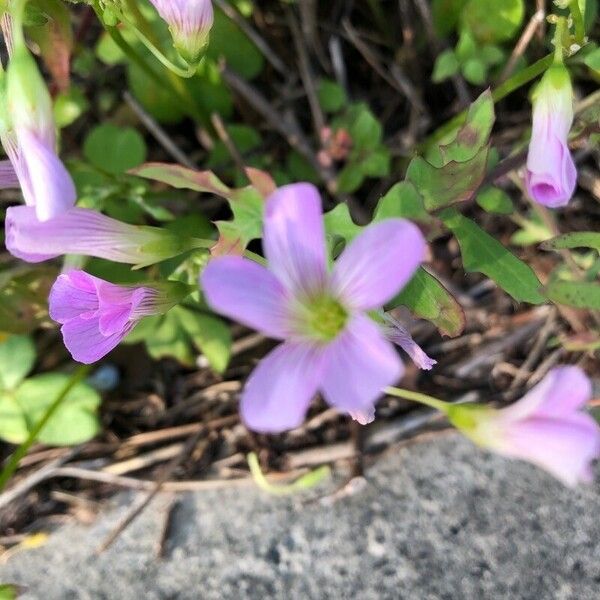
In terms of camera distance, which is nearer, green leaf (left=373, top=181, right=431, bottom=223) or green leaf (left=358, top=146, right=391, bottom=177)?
green leaf (left=373, top=181, right=431, bottom=223)

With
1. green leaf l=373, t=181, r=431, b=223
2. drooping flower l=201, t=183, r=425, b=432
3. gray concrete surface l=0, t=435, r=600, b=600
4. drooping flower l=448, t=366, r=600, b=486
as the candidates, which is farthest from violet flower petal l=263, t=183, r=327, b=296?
gray concrete surface l=0, t=435, r=600, b=600

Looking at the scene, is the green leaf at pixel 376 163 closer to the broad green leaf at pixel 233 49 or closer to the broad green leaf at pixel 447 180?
the broad green leaf at pixel 233 49

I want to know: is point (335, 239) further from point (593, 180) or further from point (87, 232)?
point (593, 180)

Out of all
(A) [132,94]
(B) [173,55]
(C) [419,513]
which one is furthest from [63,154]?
(C) [419,513]

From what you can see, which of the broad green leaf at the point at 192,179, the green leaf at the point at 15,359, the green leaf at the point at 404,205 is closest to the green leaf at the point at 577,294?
the green leaf at the point at 404,205

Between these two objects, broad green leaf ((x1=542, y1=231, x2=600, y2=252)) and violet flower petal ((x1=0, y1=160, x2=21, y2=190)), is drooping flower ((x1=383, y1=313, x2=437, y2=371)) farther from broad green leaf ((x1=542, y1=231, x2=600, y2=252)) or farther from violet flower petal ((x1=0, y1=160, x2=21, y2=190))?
violet flower petal ((x1=0, y1=160, x2=21, y2=190))

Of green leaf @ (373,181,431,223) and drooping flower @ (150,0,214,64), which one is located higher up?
drooping flower @ (150,0,214,64)

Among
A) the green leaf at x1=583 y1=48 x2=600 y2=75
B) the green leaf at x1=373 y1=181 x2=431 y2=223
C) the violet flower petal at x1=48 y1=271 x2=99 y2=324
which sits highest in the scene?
the violet flower petal at x1=48 y1=271 x2=99 y2=324
